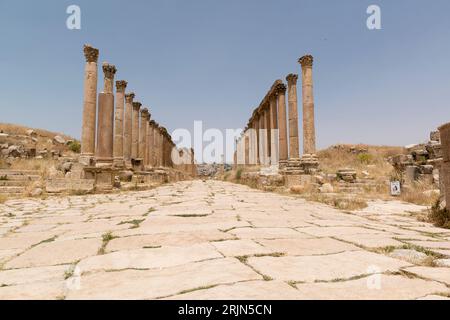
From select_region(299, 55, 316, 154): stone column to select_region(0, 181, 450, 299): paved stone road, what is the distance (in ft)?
34.0

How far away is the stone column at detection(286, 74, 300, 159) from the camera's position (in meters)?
16.1

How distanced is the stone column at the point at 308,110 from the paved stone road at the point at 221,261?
10.4 m

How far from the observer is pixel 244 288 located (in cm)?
170

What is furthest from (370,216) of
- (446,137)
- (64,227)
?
(64,227)

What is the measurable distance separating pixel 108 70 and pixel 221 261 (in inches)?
566

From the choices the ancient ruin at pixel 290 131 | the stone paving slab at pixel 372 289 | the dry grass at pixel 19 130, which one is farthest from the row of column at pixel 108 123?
the dry grass at pixel 19 130

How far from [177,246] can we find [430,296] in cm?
193

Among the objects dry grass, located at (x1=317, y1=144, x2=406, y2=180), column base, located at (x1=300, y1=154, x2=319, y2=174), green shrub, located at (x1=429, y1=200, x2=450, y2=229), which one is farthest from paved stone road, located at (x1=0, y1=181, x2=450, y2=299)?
dry grass, located at (x1=317, y1=144, x2=406, y2=180)

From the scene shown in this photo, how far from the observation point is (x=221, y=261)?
7.52ft

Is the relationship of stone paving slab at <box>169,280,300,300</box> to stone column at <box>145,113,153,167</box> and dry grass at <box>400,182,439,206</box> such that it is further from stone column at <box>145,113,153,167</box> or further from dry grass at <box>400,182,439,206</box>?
stone column at <box>145,113,153,167</box>

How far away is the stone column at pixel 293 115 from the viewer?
16125 mm

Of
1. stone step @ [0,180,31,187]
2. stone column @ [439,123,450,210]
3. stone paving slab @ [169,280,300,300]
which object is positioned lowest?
stone paving slab @ [169,280,300,300]

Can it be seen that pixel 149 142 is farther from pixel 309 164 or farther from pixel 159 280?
pixel 159 280
